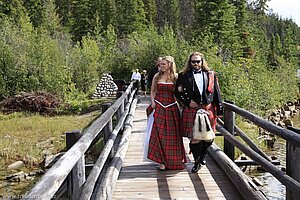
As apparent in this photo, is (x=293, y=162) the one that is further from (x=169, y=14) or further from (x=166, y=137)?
(x=169, y=14)

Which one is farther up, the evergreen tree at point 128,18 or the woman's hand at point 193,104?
the evergreen tree at point 128,18

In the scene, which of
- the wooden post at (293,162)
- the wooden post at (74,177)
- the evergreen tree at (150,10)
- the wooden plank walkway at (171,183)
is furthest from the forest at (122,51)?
the wooden post at (74,177)

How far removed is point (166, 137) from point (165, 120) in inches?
9.2

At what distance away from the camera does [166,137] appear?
5.68 m

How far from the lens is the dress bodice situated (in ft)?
18.8

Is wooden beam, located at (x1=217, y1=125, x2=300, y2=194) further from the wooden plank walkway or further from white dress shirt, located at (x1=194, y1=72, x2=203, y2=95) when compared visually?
white dress shirt, located at (x1=194, y1=72, x2=203, y2=95)

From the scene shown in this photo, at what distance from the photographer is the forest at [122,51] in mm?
22156

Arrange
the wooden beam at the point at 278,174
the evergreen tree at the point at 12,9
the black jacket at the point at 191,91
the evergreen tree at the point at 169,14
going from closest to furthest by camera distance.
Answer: the wooden beam at the point at 278,174 < the black jacket at the point at 191,91 < the evergreen tree at the point at 12,9 < the evergreen tree at the point at 169,14

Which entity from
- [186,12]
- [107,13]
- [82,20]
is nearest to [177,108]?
[82,20]

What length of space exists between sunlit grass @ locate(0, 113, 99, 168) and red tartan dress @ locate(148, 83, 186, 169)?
769 centimetres

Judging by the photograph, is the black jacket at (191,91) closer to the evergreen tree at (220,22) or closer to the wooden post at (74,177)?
the wooden post at (74,177)

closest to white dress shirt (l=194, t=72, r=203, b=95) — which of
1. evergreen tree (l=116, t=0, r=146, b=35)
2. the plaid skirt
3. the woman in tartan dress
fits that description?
the woman in tartan dress

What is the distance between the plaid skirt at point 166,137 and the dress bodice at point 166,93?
0.08m

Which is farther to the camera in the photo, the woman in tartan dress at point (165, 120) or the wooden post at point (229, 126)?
the wooden post at point (229, 126)
